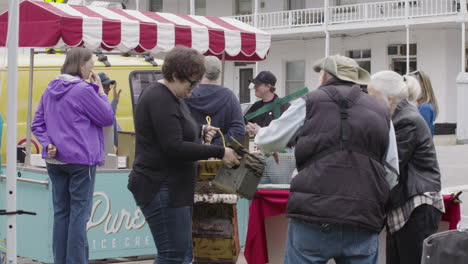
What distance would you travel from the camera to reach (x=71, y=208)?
615cm

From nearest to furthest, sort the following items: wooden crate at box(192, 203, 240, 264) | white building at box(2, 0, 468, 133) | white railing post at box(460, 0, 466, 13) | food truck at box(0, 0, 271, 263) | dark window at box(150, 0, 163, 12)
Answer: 1. wooden crate at box(192, 203, 240, 264)
2. food truck at box(0, 0, 271, 263)
3. white railing post at box(460, 0, 466, 13)
4. white building at box(2, 0, 468, 133)
5. dark window at box(150, 0, 163, 12)

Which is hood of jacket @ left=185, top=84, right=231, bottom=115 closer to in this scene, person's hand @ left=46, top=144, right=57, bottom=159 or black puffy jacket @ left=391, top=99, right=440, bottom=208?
person's hand @ left=46, top=144, right=57, bottom=159

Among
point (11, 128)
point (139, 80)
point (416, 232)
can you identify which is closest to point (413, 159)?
point (416, 232)

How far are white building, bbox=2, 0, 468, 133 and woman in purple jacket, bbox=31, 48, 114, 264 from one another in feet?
74.6

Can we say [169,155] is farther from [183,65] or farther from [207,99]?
[207,99]

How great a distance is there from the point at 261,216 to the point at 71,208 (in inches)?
55.3

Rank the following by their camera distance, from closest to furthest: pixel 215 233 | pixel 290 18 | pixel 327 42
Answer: pixel 215 233 < pixel 327 42 < pixel 290 18

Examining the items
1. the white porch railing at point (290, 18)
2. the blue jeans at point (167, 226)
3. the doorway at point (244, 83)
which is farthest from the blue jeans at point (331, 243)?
the doorway at point (244, 83)

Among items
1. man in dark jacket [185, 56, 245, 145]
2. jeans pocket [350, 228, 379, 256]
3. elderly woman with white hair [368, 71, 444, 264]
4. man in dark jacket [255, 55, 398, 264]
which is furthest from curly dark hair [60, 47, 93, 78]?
jeans pocket [350, 228, 379, 256]

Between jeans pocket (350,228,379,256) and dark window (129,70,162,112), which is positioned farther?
dark window (129,70,162,112)

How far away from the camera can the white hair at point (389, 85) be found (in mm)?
4922

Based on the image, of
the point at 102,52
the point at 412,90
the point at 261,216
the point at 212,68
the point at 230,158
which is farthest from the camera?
the point at 102,52

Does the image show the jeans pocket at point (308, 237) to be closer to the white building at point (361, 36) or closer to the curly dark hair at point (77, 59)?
the curly dark hair at point (77, 59)

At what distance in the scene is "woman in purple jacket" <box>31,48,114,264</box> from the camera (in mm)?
6109
